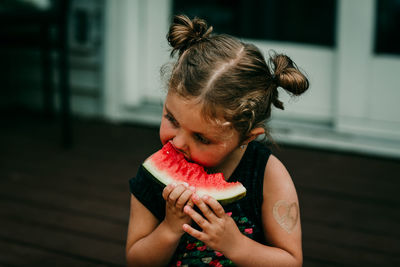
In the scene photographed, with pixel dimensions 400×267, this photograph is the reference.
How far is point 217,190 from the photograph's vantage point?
5.10ft

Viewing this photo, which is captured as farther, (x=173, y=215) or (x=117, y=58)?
(x=117, y=58)

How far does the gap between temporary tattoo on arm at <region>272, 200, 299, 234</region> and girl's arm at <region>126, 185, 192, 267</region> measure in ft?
1.04

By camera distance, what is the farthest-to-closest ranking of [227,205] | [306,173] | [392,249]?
[306,173]
[392,249]
[227,205]

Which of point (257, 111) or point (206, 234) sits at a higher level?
point (257, 111)

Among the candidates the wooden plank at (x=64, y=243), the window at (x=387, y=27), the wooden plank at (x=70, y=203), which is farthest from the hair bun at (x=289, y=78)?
the window at (x=387, y=27)

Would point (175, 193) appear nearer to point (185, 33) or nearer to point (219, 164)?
point (219, 164)

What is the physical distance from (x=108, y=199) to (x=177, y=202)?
1709 millimetres

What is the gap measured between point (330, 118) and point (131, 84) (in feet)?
5.46

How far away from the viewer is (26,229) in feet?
8.82

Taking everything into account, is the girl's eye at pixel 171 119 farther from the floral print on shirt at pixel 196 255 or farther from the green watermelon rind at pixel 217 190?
the floral print on shirt at pixel 196 255

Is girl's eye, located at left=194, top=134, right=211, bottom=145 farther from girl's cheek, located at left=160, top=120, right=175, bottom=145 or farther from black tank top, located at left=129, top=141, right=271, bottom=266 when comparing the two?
black tank top, located at left=129, top=141, right=271, bottom=266

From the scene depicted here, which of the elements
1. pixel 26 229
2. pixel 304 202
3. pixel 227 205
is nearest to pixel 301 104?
pixel 304 202

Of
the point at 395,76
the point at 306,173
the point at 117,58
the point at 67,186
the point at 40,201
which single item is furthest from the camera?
the point at 117,58

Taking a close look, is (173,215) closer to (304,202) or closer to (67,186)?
(304,202)
